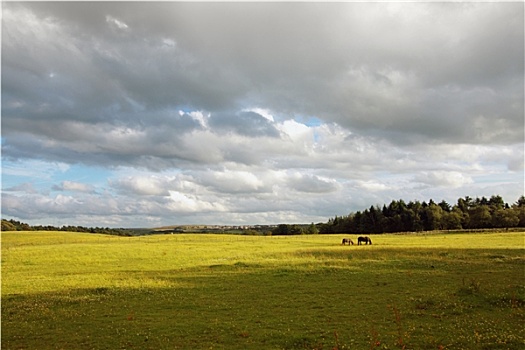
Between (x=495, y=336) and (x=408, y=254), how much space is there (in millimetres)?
31307

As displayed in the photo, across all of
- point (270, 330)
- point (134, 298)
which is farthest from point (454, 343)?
point (134, 298)

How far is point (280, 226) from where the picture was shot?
176 m

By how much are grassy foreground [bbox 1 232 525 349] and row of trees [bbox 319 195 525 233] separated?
10093cm

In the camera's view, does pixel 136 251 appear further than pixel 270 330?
Yes

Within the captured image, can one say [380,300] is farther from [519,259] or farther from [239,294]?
[519,259]

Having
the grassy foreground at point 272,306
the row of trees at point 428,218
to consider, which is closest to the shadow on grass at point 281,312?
the grassy foreground at point 272,306

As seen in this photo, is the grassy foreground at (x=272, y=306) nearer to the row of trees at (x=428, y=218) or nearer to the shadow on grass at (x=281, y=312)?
the shadow on grass at (x=281, y=312)

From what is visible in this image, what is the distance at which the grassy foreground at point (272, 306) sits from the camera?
48.7 feet

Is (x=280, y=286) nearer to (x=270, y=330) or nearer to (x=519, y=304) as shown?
(x=270, y=330)

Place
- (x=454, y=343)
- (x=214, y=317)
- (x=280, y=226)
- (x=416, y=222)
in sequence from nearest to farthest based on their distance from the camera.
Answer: (x=454, y=343)
(x=214, y=317)
(x=416, y=222)
(x=280, y=226)

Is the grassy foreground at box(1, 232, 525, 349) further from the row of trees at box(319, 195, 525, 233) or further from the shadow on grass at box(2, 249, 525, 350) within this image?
the row of trees at box(319, 195, 525, 233)

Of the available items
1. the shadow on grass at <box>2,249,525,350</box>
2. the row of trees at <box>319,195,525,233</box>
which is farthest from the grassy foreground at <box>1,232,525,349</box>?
the row of trees at <box>319,195,525,233</box>

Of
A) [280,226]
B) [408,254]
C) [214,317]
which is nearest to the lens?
[214,317]

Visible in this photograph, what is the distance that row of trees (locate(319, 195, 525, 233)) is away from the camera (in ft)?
412
